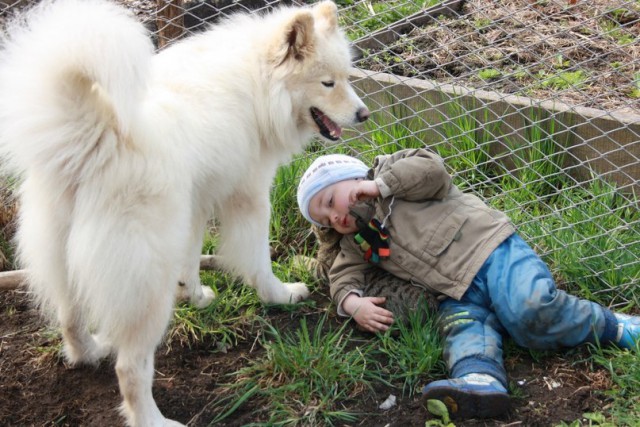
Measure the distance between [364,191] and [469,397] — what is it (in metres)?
0.96

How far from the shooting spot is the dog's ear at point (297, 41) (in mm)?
Answer: 3117

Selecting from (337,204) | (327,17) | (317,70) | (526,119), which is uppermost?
(327,17)

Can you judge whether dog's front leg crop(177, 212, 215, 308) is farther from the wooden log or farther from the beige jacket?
the beige jacket

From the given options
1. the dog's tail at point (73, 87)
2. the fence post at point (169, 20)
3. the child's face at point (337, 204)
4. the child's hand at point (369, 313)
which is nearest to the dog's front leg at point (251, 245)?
the child's face at point (337, 204)

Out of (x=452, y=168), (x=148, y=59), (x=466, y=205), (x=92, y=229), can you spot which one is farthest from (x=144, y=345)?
(x=452, y=168)

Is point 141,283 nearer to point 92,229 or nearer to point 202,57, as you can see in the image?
point 92,229

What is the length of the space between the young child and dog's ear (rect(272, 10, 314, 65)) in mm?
494

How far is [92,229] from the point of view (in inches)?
97.7

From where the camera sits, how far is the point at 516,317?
304 centimetres

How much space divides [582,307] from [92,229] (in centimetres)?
187

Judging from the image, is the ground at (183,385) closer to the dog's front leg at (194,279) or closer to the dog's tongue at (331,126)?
the dog's front leg at (194,279)

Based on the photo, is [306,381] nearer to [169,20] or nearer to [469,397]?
[469,397]

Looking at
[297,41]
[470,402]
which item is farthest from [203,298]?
[470,402]

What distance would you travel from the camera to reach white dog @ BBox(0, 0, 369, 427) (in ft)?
8.02
